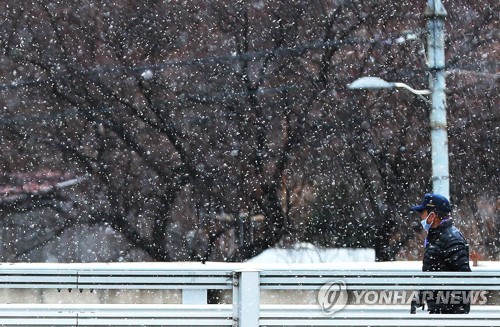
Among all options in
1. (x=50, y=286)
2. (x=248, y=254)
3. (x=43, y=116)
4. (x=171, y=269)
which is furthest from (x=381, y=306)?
(x=43, y=116)

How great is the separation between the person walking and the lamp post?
746 centimetres

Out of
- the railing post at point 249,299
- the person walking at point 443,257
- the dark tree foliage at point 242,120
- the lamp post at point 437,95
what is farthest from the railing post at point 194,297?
the dark tree foliage at point 242,120

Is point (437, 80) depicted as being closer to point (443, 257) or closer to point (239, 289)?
point (443, 257)

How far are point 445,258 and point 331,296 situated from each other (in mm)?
907

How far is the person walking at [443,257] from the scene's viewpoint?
28.4ft

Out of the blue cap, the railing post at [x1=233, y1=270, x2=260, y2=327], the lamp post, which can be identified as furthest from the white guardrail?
the lamp post

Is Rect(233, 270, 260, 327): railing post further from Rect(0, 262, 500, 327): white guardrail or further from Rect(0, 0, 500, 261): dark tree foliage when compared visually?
Rect(0, 0, 500, 261): dark tree foliage

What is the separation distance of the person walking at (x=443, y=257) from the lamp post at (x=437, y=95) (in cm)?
746

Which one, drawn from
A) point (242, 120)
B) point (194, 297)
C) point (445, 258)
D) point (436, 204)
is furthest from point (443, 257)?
point (242, 120)

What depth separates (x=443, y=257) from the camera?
8734 mm

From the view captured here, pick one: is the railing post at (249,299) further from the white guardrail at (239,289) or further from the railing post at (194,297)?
the railing post at (194,297)

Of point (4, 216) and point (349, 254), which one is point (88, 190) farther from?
point (349, 254)

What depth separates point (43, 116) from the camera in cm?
2847

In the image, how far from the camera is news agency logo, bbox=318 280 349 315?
8555 millimetres
